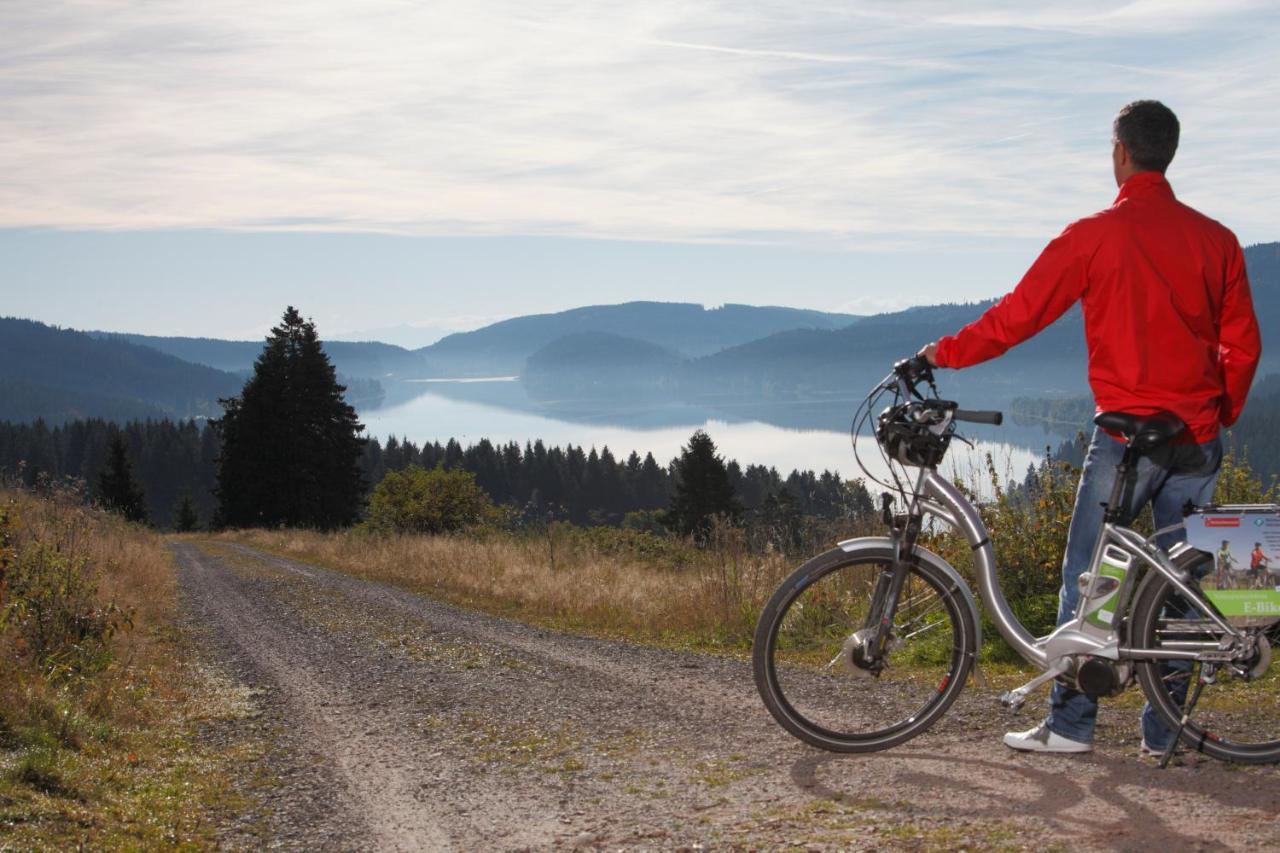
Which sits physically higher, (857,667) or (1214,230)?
(1214,230)

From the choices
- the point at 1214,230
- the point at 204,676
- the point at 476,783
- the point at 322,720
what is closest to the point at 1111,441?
the point at 1214,230

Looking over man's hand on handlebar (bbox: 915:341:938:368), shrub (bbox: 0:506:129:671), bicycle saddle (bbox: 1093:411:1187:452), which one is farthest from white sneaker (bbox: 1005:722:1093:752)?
shrub (bbox: 0:506:129:671)

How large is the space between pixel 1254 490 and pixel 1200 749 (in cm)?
453

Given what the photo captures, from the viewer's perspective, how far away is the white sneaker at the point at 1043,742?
4.33 m

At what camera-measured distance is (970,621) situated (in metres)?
4.50

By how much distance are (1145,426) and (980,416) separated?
59 centimetres

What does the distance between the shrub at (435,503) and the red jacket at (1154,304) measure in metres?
27.7

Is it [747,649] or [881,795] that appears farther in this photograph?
[747,649]

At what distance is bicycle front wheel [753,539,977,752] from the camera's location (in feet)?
14.7

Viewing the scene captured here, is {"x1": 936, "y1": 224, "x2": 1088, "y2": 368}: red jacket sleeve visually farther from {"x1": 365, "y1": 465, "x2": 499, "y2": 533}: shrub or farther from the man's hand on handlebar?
{"x1": 365, "y1": 465, "x2": 499, "y2": 533}: shrub

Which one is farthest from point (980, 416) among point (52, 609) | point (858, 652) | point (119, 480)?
point (119, 480)

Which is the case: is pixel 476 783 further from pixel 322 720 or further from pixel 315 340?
pixel 315 340

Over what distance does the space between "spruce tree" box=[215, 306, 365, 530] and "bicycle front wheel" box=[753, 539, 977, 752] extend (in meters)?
51.1

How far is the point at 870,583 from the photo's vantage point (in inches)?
183
